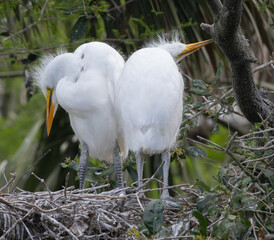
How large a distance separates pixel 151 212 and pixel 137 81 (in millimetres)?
941

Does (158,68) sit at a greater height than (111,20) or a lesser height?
lesser

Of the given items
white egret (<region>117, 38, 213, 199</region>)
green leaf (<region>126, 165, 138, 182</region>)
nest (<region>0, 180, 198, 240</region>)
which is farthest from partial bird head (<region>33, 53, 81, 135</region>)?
nest (<region>0, 180, 198, 240</region>)

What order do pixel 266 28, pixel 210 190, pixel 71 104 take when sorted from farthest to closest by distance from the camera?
pixel 266 28 → pixel 71 104 → pixel 210 190

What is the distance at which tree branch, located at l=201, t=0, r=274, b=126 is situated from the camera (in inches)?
99.1

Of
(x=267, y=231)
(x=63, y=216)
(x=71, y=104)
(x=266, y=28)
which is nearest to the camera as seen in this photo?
(x=267, y=231)

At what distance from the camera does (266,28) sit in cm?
485

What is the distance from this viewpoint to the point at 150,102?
3203 millimetres

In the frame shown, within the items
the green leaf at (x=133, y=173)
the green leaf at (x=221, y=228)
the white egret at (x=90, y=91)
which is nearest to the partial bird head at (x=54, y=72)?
the white egret at (x=90, y=91)

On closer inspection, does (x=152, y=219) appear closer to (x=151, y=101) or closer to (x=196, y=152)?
(x=151, y=101)

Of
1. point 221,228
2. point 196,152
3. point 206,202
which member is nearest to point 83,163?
point 196,152

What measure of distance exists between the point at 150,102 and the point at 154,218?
81 centimetres

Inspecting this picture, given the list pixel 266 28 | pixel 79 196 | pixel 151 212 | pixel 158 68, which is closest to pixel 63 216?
pixel 79 196

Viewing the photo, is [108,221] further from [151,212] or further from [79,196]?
[151,212]

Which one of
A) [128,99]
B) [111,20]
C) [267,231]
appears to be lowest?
[267,231]
